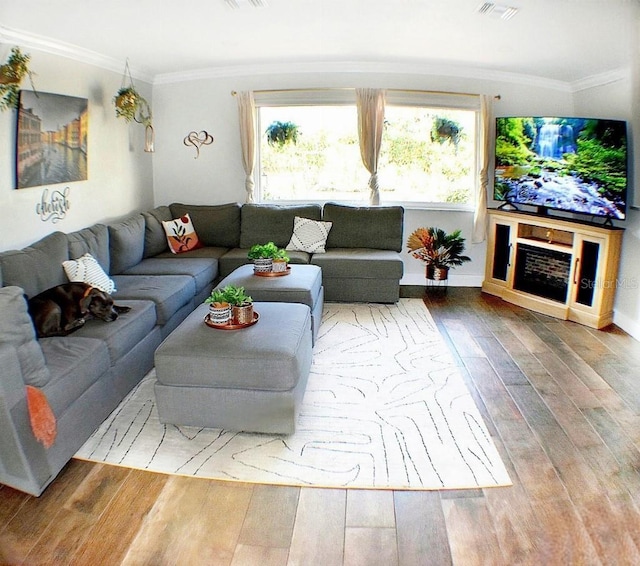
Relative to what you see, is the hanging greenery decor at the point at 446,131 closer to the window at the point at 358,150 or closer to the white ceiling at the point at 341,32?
the window at the point at 358,150

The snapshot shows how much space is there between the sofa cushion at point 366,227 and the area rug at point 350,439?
1978 mm

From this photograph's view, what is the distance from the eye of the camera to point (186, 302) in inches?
174

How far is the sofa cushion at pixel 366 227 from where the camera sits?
564 cm

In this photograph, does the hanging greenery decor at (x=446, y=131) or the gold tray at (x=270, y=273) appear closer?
the gold tray at (x=270, y=273)

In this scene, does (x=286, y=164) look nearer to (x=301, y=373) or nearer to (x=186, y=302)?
(x=186, y=302)

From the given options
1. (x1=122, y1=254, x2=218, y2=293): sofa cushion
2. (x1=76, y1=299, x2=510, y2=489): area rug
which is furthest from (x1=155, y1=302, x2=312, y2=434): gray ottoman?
(x1=122, y1=254, x2=218, y2=293): sofa cushion

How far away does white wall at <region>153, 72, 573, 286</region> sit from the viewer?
5.79 m

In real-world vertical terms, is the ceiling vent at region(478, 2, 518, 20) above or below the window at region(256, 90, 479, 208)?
above

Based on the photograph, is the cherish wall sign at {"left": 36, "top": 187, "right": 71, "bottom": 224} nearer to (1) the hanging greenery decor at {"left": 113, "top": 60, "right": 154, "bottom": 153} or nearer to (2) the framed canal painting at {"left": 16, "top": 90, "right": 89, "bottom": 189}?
(2) the framed canal painting at {"left": 16, "top": 90, "right": 89, "bottom": 189}

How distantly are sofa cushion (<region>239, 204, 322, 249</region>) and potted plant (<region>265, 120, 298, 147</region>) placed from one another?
33.7 inches

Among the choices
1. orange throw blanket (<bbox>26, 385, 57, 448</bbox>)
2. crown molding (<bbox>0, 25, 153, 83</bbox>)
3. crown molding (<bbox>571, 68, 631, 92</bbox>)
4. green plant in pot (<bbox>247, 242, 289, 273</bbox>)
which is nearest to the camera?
orange throw blanket (<bbox>26, 385, 57, 448</bbox>)

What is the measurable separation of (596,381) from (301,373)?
82.6 inches

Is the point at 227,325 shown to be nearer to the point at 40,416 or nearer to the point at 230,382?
the point at 230,382

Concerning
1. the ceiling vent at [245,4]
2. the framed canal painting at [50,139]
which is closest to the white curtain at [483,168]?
the ceiling vent at [245,4]
